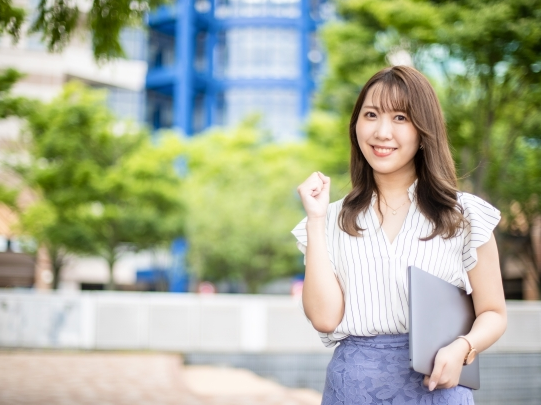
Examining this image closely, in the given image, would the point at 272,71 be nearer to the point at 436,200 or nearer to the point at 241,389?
the point at 241,389

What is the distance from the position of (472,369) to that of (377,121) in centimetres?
58

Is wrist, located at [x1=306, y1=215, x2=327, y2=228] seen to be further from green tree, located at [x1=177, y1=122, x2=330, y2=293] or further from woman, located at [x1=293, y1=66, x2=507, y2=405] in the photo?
green tree, located at [x1=177, y1=122, x2=330, y2=293]

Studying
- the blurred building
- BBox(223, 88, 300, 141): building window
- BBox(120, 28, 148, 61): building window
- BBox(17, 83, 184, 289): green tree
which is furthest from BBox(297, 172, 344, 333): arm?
BBox(223, 88, 300, 141): building window

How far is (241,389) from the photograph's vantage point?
888 cm

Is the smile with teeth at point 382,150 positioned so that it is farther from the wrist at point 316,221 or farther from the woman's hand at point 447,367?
the woman's hand at point 447,367

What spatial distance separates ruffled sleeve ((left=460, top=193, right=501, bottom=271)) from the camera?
4.61 ft

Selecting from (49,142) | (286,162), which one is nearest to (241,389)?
(49,142)

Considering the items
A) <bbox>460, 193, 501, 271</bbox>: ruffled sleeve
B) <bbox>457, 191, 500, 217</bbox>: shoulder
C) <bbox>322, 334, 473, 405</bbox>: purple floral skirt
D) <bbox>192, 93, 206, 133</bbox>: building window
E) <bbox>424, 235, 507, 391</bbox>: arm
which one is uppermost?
<bbox>192, 93, 206, 133</bbox>: building window

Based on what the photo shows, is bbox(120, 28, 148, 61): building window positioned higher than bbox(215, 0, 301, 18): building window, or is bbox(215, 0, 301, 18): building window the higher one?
bbox(215, 0, 301, 18): building window

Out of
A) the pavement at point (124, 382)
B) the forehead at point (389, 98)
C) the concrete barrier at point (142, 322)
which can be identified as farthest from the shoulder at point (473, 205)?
the concrete barrier at point (142, 322)

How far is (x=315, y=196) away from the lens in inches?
59.1

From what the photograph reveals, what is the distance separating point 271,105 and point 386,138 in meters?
36.8

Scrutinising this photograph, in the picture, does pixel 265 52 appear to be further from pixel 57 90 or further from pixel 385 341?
pixel 385 341

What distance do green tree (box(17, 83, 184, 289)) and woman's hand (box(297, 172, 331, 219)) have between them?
1607cm
